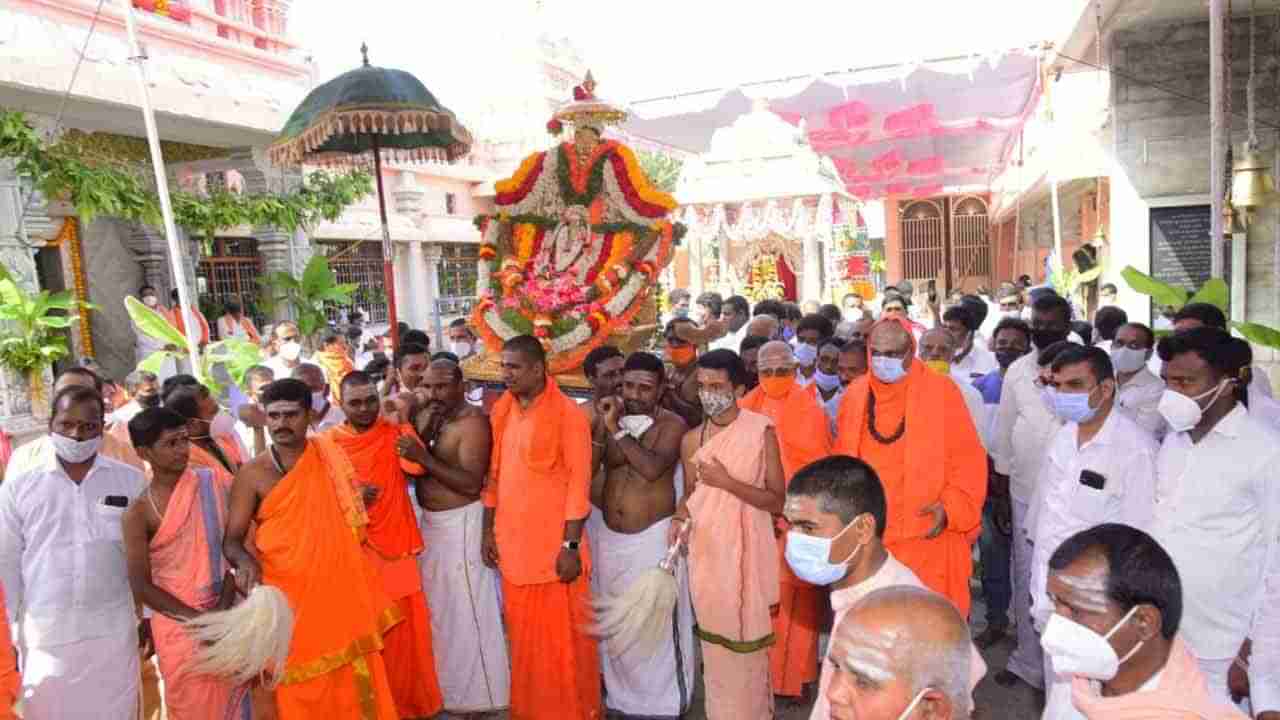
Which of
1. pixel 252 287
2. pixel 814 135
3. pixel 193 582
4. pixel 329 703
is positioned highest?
pixel 814 135

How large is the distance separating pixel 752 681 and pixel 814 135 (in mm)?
12904

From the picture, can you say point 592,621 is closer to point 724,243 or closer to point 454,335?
point 454,335

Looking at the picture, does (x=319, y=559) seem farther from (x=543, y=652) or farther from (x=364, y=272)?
(x=364, y=272)

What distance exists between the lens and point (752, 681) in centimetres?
365

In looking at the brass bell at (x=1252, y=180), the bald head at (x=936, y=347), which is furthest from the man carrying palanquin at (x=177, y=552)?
the brass bell at (x=1252, y=180)

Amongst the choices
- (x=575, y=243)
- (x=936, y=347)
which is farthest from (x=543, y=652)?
(x=575, y=243)

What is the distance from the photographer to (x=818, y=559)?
7.98ft

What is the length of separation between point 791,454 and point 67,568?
320cm

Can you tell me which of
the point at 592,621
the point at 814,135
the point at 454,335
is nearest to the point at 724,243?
the point at 814,135

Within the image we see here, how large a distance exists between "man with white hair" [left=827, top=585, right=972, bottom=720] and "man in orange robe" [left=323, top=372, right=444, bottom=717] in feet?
9.34

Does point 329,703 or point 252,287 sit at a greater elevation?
point 252,287

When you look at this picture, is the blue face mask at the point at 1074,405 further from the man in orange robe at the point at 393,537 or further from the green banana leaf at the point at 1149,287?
the green banana leaf at the point at 1149,287

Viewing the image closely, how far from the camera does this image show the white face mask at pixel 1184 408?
313 cm

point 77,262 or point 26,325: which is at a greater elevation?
point 77,262
